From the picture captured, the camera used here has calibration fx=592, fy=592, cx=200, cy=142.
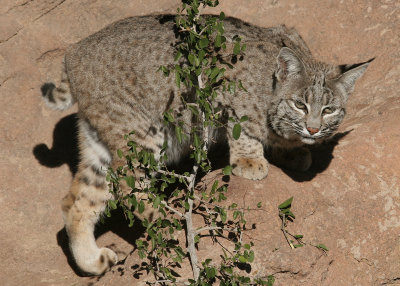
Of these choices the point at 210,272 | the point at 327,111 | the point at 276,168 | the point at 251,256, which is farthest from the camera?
the point at 276,168

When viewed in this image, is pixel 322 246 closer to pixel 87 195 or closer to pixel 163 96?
pixel 163 96

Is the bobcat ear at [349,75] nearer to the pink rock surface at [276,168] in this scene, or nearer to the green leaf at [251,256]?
the pink rock surface at [276,168]

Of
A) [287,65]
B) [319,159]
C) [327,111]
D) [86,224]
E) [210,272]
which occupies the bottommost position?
[86,224]

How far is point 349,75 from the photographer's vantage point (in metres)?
4.32

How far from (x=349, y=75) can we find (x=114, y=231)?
231 centimetres

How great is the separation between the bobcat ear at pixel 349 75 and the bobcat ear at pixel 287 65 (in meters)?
0.30

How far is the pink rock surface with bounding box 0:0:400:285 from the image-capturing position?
412cm

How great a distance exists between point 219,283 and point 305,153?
1.39m

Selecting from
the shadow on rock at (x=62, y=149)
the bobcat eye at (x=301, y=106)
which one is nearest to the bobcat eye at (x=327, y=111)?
the bobcat eye at (x=301, y=106)

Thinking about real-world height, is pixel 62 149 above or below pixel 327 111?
below

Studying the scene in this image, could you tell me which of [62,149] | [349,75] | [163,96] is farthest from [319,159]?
[62,149]

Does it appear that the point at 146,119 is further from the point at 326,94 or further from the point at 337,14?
the point at 337,14

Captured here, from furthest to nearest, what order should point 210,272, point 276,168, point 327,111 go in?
point 276,168 → point 327,111 → point 210,272

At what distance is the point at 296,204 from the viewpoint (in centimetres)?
420
